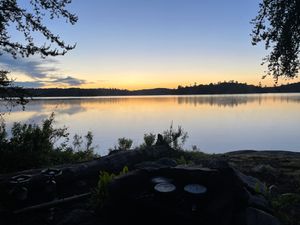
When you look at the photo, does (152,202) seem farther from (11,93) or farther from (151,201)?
(11,93)

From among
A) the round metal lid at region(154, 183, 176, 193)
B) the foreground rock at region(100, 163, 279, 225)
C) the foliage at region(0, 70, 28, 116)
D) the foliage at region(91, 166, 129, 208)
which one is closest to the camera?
the foreground rock at region(100, 163, 279, 225)

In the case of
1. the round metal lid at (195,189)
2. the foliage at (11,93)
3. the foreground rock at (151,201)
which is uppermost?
the foliage at (11,93)

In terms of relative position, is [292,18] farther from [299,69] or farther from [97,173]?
[97,173]

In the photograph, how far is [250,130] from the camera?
144 ft

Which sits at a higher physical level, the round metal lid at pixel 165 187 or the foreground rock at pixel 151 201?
the round metal lid at pixel 165 187

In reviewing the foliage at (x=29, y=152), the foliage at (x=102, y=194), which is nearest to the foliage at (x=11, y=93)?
the foliage at (x=29, y=152)

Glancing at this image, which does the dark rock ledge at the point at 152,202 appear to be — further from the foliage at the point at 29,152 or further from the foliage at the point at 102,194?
the foliage at the point at 29,152

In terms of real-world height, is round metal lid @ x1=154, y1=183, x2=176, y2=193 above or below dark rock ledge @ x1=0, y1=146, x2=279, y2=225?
above

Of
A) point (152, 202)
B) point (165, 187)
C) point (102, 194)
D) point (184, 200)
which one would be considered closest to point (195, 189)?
point (184, 200)

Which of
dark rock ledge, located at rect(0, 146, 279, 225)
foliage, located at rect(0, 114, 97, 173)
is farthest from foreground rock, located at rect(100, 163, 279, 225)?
foliage, located at rect(0, 114, 97, 173)

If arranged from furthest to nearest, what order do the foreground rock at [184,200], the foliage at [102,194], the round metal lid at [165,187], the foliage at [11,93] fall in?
the foliage at [11,93] → the foliage at [102,194] → the round metal lid at [165,187] → the foreground rock at [184,200]

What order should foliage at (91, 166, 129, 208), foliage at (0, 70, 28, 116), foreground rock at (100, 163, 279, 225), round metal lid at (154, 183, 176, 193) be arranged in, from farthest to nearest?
1. foliage at (0, 70, 28, 116)
2. foliage at (91, 166, 129, 208)
3. round metal lid at (154, 183, 176, 193)
4. foreground rock at (100, 163, 279, 225)

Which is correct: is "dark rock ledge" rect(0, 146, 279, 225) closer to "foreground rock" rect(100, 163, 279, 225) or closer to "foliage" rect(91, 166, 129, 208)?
"foreground rock" rect(100, 163, 279, 225)

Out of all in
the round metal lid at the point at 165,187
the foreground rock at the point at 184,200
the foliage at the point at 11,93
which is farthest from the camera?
the foliage at the point at 11,93
